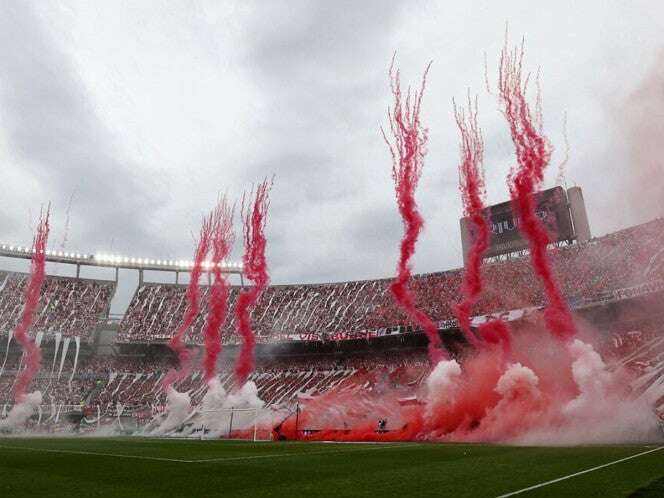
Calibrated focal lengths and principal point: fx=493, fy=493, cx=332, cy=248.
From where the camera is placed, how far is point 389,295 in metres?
59.4

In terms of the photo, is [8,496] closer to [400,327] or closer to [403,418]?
[403,418]

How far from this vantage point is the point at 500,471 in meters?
10.9

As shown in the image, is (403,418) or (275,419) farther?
(275,419)

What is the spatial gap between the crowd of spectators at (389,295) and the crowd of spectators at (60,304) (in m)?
4.26

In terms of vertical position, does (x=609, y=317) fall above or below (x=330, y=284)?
below

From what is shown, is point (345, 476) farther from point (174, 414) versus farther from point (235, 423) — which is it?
point (174, 414)

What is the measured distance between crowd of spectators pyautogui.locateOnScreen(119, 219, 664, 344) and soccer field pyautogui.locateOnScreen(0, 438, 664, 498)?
30064mm

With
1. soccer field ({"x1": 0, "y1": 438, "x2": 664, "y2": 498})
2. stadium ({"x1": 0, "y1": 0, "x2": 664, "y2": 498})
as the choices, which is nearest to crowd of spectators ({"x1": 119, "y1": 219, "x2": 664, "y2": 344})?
stadium ({"x1": 0, "y1": 0, "x2": 664, "y2": 498})

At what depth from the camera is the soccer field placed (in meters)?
8.65

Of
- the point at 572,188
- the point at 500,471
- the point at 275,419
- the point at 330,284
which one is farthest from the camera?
the point at 330,284

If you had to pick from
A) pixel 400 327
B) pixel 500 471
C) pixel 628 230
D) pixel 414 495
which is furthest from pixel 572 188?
pixel 414 495

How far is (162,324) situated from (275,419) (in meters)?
33.2

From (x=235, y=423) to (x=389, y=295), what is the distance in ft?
90.7

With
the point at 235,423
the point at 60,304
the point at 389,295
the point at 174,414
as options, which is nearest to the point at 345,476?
the point at 235,423
